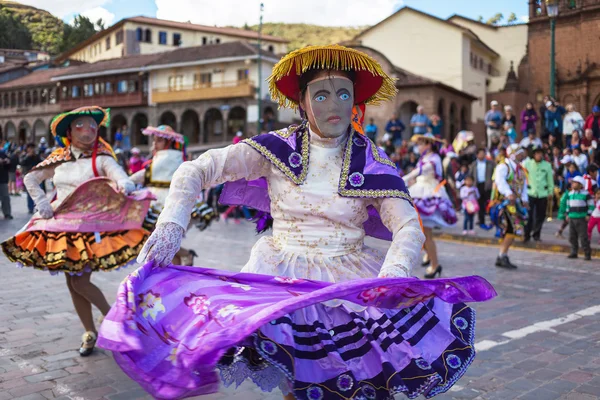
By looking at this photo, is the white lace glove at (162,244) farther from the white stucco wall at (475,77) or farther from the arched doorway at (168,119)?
the arched doorway at (168,119)

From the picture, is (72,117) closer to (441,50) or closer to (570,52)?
(570,52)

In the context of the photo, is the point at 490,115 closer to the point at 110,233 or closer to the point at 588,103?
the point at 588,103

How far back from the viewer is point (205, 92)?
1949 inches

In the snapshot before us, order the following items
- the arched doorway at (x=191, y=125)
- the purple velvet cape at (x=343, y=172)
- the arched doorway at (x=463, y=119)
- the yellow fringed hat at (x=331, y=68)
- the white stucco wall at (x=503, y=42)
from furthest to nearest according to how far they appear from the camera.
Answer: the arched doorway at (x=191, y=125) < the white stucco wall at (x=503, y=42) < the arched doorway at (x=463, y=119) < the yellow fringed hat at (x=331, y=68) < the purple velvet cape at (x=343, y=172)

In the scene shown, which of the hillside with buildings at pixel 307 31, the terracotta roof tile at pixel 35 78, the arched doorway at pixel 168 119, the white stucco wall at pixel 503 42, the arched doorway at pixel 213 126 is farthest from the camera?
the hillside with buildings at pixel 307 31

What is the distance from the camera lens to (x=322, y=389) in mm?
2607

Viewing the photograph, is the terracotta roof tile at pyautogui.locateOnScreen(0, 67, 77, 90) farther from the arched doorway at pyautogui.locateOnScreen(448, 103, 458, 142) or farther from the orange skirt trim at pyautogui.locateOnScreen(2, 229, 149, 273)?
the arched doorway at pyautogui.locateOnScreen(448, 103, 458, 142)

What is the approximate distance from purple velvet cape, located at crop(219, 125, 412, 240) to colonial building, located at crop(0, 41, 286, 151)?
40.3 m

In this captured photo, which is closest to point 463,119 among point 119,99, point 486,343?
point 119,99

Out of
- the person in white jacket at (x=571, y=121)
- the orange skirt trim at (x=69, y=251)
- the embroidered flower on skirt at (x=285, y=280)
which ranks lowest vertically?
the orange skirt trim at (x=69, y=251)

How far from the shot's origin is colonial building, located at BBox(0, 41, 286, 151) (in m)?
47.2

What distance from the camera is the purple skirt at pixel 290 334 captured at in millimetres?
2457


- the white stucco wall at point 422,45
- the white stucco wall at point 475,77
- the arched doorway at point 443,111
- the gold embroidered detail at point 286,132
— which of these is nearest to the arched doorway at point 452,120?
the arched doorway at point 443,111

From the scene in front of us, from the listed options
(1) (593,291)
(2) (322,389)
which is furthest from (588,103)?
(2) (322,389)
